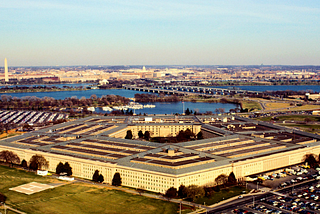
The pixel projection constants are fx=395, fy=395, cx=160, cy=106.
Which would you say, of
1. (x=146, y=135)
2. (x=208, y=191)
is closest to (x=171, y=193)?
(x=208, y=191)

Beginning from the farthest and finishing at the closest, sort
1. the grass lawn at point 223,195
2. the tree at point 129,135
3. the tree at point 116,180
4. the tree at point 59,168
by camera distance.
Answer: the tree at point 129,135, the tree at point 59,168, the tree at point 116,180, the grass lawn at point 223,195

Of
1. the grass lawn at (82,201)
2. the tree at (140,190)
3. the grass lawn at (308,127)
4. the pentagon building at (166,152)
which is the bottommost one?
the grass lawn at (82,201)

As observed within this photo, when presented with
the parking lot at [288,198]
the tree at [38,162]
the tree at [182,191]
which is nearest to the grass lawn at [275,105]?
the parking lot at [288,198]

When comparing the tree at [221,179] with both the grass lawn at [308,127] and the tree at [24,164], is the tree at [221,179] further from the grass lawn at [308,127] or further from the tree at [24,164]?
the grass lawn at [308,127]

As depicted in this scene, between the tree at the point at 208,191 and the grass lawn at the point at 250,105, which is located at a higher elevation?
the grass lawn at the point at 250,105

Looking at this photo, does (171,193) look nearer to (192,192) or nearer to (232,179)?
(192,192)

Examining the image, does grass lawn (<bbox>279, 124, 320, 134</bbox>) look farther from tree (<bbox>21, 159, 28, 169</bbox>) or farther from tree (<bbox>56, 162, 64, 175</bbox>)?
tree (<bbox>21, 159, 28, 169</bbox>)

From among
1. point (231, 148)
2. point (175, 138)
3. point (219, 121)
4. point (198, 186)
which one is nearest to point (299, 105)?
point (219, 121)
